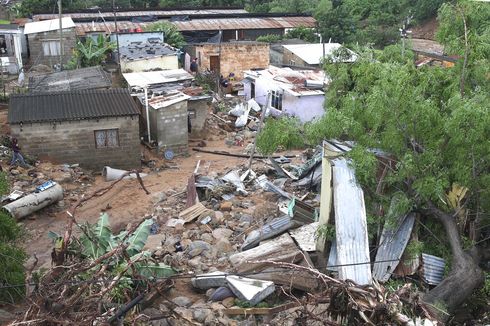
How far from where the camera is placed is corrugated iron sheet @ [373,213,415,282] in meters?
9.91

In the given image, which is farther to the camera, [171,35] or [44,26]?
[171,35]

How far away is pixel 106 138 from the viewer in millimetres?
17906

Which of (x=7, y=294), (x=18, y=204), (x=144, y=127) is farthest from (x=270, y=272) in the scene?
(x=144, y=127)

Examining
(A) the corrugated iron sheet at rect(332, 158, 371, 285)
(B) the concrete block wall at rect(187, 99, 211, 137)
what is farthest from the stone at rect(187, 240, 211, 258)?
(B) the concrete block wall at rect(187, 99, 211, 137)

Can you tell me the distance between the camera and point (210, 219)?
13.6m

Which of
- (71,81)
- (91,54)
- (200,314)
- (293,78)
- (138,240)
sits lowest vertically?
(200,314)

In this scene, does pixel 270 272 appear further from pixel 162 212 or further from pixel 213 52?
pixel 213 52

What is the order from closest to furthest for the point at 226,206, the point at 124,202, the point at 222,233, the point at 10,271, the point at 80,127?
the point at 10,271
the point at 222,233
the point at 226,206
the point at 124,202
the point at 80,127

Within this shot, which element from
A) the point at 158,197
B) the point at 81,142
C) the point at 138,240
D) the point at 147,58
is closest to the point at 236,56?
the point at 147,58

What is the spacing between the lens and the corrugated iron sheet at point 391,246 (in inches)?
390

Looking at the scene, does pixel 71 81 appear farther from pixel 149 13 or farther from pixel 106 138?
pixel 149 13

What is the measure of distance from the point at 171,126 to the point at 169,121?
21cm

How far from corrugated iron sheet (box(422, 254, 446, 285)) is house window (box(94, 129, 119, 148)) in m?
11.4

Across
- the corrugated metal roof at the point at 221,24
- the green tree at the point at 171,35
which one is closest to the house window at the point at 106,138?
the green tree at the point at 171,35
